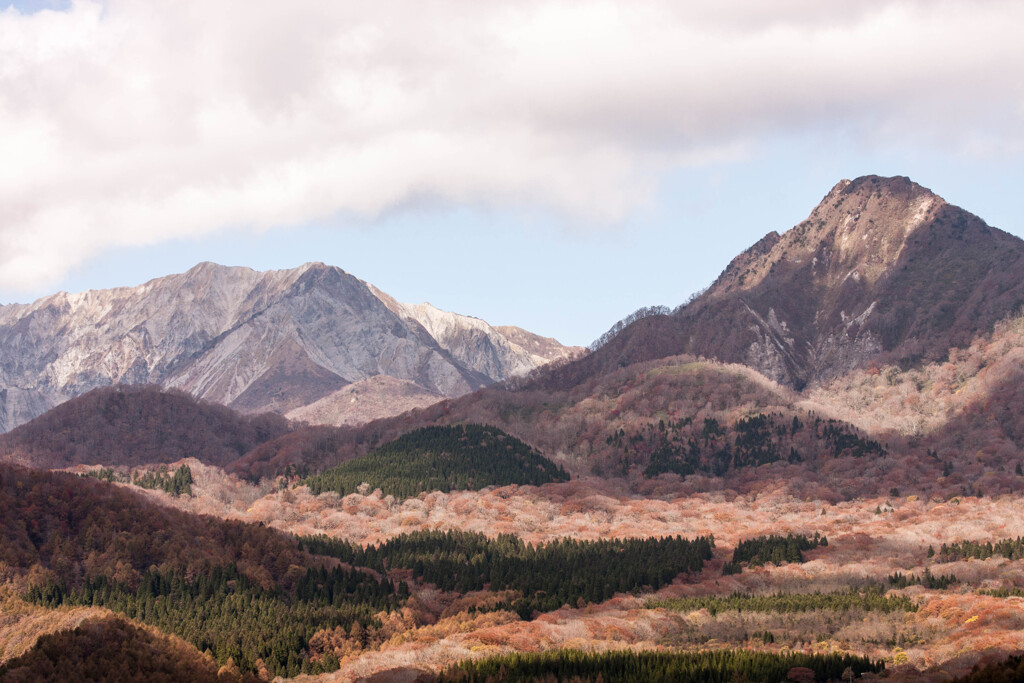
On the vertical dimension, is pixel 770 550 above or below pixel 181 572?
below

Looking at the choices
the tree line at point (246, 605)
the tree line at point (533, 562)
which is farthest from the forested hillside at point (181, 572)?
the tree line at point (533, 562)

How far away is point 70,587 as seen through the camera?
126m

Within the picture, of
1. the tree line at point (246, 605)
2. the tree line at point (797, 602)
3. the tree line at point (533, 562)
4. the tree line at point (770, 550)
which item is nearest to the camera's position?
the tree line at point (246, 605)

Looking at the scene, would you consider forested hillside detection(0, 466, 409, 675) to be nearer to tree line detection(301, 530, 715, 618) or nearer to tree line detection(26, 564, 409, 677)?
tree line detection(26, 564, 409, 677)

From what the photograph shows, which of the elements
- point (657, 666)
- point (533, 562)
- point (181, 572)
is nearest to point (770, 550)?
point (533, 562)

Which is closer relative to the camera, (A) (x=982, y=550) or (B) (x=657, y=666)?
(B) (x=657, y=666)

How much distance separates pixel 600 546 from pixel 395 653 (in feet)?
229

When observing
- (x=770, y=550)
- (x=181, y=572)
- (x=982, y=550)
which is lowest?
(x=770, y=550)

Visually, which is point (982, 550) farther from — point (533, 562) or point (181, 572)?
point (181, 572)

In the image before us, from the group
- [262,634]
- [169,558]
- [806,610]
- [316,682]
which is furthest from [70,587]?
[806,610]

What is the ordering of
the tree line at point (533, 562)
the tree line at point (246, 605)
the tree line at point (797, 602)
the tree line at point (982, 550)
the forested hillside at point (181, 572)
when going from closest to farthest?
the tree line at point (246, 605) < the forested hillside at point (181, 572) < the tree line at point (797, 602) < the tree line at point (533, 562) < the tree line at point (982, 550)

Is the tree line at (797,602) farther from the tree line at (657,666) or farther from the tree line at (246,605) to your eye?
the tree line at (246,605)

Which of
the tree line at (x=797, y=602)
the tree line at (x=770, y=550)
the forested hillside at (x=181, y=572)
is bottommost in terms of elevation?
the tree line at (x=797, y=602)

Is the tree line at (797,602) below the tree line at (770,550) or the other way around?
below
